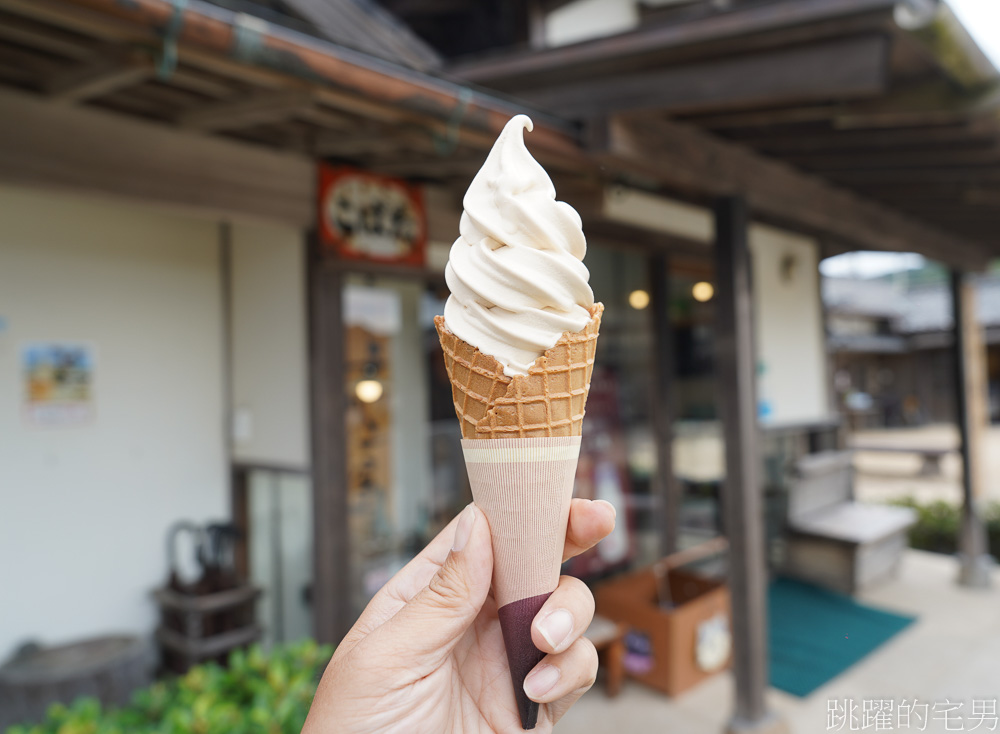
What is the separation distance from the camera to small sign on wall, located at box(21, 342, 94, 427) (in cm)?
356

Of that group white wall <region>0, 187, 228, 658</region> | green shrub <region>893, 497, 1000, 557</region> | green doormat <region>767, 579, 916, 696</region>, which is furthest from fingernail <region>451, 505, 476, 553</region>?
green shrub <region>893, 497, 1000, 557</region>

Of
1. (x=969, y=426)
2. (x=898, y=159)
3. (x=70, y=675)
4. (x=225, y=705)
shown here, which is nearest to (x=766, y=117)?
(x=898, y=159)

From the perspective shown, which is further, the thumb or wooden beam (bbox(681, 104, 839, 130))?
wooden beam (bbox(681, 104, 839, 130))

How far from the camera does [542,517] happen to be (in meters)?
1.10

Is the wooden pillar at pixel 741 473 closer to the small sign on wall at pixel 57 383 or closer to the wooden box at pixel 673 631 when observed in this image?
the wooden box at pixel 673 631

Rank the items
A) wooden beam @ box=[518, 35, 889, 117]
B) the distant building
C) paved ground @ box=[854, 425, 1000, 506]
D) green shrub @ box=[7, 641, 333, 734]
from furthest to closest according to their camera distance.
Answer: the distant building < paved ground @ box=[854, 425, 1000, 506] < green shrub @ box=[7, 641, 333, 734] < wooden beam @ box=[518, 35, 889, 117]

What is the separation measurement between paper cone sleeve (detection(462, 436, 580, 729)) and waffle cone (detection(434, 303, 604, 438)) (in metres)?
0.03

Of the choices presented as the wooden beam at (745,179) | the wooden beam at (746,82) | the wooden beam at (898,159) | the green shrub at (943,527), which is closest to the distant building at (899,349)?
the green shrub at (943,527)

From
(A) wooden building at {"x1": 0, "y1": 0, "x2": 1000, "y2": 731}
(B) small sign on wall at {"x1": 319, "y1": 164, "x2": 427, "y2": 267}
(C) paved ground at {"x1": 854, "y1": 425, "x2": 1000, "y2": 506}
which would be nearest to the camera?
(A) wooden building at {"x1": 0, "y1": 0, "x2": 1000, "y2": 731}

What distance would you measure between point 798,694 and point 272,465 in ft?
12.5

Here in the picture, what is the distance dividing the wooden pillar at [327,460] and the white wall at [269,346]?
159 mm

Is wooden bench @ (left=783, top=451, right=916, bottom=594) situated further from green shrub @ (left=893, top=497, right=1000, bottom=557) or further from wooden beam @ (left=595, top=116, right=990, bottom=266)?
wooden beam @ (left=595, top=116, right=990, bottom=266)

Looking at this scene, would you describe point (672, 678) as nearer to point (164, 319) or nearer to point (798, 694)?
point (798, 694)

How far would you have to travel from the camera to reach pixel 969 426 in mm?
6801
